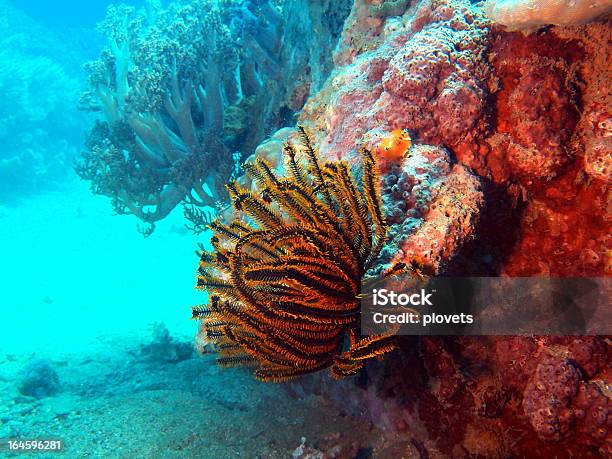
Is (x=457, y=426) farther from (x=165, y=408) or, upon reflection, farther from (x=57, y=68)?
(x=57, y=68)

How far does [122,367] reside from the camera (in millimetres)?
7590

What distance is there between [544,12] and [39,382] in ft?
30.5

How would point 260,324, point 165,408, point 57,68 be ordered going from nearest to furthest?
1. point 260,324
2. point 165,408
3. point 57,68

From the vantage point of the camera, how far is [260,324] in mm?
2541

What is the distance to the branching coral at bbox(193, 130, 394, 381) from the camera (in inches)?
96.3

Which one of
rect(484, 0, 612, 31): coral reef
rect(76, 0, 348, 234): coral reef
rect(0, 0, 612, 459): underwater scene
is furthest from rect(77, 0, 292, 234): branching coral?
rect(484, 0, 612, 31): coral reef

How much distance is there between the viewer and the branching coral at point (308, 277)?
2.45m

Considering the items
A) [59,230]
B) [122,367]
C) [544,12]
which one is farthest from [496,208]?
[59,230]

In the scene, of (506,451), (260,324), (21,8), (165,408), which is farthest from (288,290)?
(21,8)

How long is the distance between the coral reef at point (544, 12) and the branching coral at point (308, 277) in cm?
184

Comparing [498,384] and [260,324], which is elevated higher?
[260,324]

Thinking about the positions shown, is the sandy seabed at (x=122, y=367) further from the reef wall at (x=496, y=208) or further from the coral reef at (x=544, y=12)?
the coral reef at (x=544, y=12)

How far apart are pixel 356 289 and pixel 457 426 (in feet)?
4.93

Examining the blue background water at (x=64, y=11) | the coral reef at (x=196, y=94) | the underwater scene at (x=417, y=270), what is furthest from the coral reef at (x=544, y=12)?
the blue background water at (x=64, y=11)
